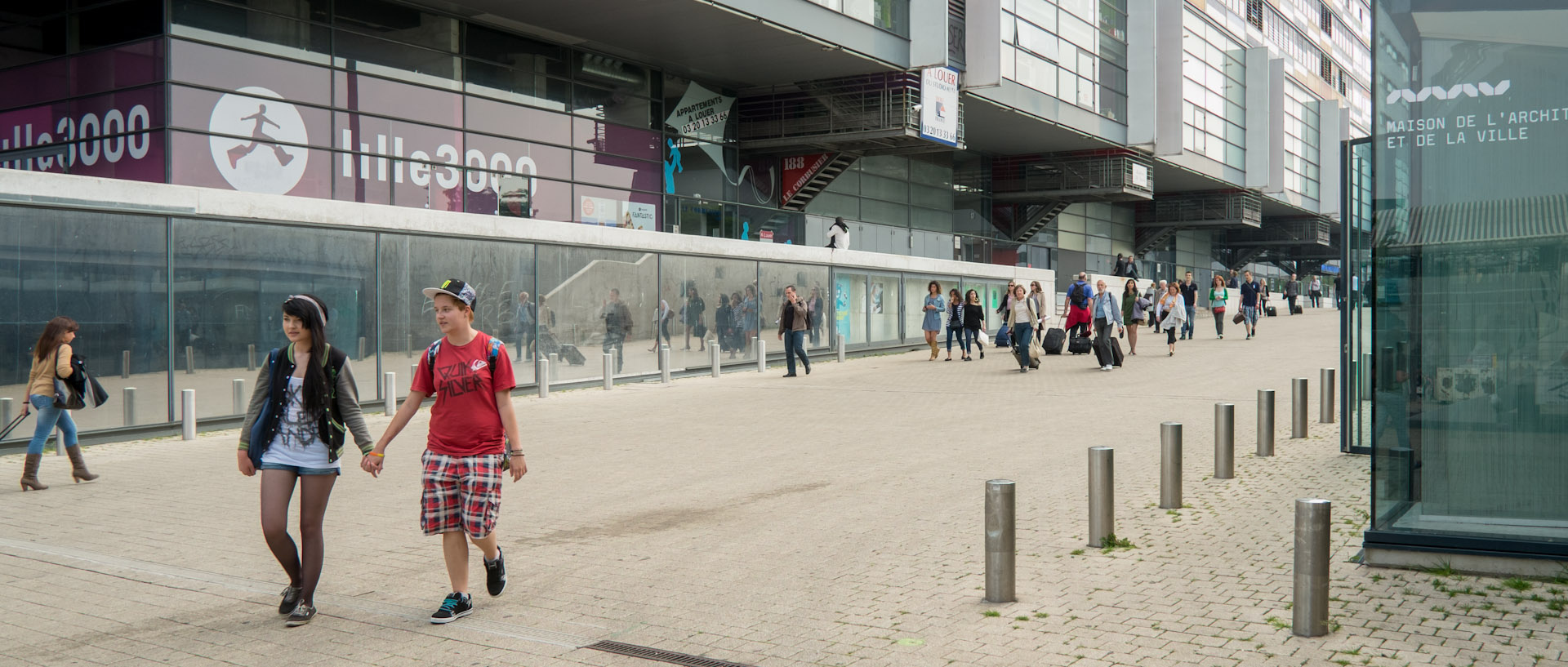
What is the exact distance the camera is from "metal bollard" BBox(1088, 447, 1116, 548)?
6555 millimetres

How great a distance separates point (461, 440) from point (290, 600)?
1111mm

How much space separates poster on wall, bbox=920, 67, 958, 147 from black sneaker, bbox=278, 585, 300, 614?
24.9 meters

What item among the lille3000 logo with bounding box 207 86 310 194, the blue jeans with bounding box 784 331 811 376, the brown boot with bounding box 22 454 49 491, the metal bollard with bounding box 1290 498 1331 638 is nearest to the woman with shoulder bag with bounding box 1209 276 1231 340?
the blue jeans with bounding box 784 331 811 376

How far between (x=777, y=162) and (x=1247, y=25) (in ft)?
98.9

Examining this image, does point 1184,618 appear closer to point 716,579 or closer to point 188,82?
point 716,579

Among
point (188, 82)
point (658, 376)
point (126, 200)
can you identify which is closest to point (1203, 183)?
point (658, 376)

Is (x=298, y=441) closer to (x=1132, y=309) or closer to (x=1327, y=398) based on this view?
(x=1327, y=398)

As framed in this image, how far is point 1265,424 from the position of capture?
988 centimetres

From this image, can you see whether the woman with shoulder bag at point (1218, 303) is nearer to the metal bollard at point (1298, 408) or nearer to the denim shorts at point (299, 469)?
the metal bollard at point (1298, 408)

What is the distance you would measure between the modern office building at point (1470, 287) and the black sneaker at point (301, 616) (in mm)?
5130

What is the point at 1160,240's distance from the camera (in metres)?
55.6

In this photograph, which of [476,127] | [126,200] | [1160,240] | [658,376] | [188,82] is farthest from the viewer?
[1160,240]

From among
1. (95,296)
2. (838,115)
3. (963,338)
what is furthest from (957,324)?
(95,296)

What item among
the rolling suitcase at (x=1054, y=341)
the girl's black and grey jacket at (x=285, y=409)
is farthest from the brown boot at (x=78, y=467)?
the rolling suitcase at (x=1054, y=341)
